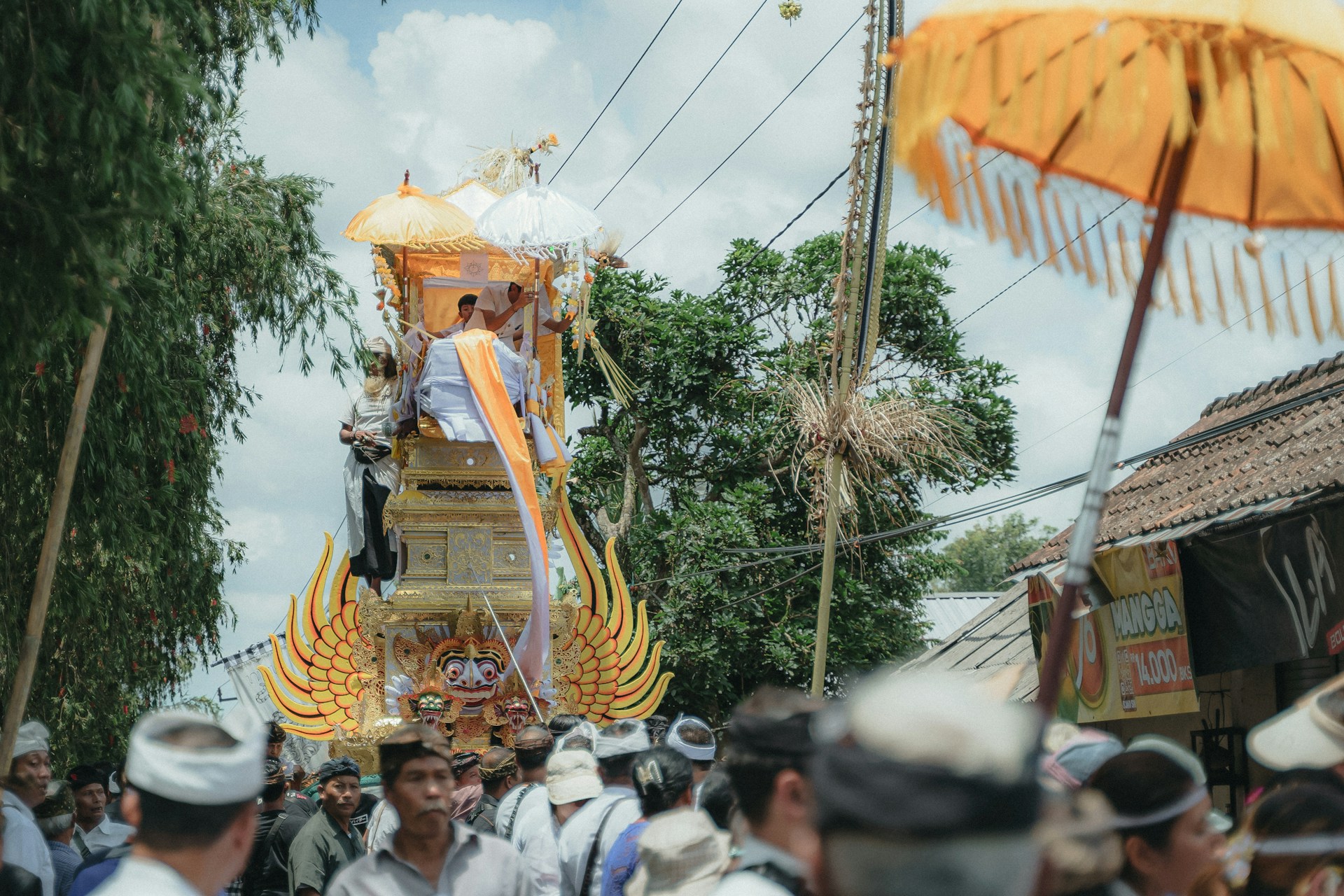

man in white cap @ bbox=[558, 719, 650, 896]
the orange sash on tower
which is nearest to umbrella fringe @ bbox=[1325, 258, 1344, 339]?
man in white cap @ bbox=[558, 719, 650, 896]

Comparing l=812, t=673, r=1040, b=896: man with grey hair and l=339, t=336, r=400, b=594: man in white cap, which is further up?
l=339, t=336, r=400, b=594: man in white cap

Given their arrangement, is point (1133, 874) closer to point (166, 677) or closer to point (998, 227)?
point (998, 227)

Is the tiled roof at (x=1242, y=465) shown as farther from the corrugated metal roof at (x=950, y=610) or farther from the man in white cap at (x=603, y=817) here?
the corrugated metal roof at (x=950, y=610)

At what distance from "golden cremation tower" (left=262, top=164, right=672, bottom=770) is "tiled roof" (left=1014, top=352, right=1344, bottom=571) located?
4492mm

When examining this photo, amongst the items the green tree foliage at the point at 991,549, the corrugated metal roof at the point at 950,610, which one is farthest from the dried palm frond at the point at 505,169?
the green tree foliage at the point at 991,549

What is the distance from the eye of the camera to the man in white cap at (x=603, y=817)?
508cm

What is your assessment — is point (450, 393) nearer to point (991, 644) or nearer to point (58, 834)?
point (58, 834)

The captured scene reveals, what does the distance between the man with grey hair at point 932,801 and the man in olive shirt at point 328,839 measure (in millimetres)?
4781

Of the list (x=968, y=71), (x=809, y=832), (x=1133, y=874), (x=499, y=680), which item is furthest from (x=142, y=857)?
(x=499, y=680)

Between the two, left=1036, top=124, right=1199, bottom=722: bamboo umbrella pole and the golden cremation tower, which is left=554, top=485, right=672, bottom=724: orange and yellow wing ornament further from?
left=1036, top=124, right=1199, bottom=722: bamboo umbrella pole

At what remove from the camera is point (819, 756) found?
5.66 ft

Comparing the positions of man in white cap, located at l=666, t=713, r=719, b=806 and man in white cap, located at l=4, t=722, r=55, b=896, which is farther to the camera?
man in white cap, located at l=666, t=713, r=719, b=806

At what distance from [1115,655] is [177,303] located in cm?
815

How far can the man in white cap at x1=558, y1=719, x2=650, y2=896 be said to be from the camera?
508cm
